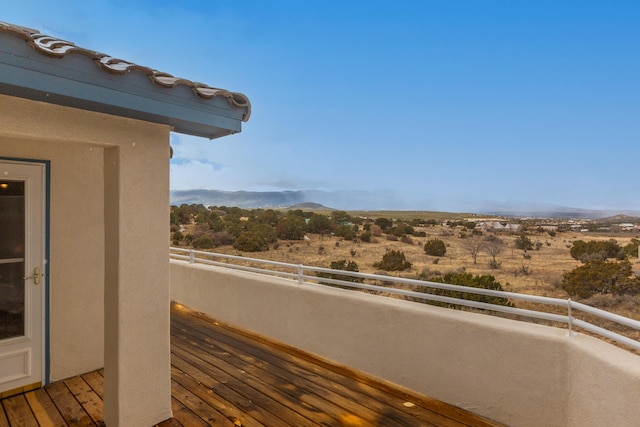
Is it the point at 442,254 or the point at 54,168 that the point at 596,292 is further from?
the point at 54,168

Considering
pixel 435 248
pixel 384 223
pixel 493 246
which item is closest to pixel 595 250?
pixel 493 246

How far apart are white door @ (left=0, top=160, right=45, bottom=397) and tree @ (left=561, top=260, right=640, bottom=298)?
10.8 meters

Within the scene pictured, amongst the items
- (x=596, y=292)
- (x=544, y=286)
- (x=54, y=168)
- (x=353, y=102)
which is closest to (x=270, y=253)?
(x=544, y=286)

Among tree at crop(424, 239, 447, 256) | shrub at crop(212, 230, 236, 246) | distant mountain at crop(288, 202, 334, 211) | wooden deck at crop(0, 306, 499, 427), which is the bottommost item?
tree at crop(424, 239, 447, 256)

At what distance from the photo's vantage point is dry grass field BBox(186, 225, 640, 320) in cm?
1161

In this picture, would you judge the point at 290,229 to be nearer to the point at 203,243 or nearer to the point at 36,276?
the point at 203,243

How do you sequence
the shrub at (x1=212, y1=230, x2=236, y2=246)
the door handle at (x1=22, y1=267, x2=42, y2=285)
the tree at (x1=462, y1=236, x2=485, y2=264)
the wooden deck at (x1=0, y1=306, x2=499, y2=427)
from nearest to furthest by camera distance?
the wooden deck at (x1=0, y1=306, x2=499, y2=427), the door handle at (x1=22, y1=267, x2=42, y2=285), the shrub at (x1=212, y1=230, x2=236, y2=246), the tree at (x1=462, y1=236, x2=485, y2=264)

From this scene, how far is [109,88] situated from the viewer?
1.83 metres

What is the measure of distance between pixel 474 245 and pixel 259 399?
1569 cm

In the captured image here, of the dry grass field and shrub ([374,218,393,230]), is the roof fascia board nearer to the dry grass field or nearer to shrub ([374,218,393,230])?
the dry grass field

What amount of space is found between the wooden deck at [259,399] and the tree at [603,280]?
341 inches

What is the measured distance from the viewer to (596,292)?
944cm

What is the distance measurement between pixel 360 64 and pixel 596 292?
16.9 meters

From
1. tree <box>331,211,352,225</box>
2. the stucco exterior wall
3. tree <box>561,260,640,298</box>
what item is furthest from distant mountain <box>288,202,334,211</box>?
the stucco exterior wall
